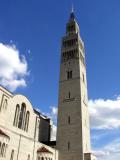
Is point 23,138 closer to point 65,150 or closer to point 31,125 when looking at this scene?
point 31,125

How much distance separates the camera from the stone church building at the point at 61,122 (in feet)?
118

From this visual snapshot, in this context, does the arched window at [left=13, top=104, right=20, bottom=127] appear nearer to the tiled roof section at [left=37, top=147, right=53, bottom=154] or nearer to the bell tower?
the tiled roof section at [left=37, top=147, right=53, bottom=154]

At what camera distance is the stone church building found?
1421 inches

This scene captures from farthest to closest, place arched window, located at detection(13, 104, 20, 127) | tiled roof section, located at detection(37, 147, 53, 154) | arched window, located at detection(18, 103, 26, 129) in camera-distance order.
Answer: arched window, located at detection(18, 103, 26, 129)
tiled roof section, located at detection(37, 147, 53, 154)
arched window, located at detection(13, 104, 20, 127)

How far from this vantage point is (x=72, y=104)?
50.5 meters

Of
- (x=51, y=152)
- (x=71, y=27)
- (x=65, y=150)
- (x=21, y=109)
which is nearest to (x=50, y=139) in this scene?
(x=65, y=150)

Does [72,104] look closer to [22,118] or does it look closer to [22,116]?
[22,116]

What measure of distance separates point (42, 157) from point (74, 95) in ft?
54.2

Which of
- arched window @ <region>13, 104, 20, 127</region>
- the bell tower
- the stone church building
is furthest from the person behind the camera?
the bell tower

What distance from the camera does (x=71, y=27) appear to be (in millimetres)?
65500

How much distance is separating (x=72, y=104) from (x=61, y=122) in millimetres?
4703

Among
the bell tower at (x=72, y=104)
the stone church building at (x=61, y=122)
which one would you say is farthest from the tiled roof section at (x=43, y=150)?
the bell tower at (x=72, y=104)

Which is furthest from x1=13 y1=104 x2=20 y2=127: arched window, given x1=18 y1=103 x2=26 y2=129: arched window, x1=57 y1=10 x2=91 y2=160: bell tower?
x1=57 y1=10 x2=91 y2=160: bell tower

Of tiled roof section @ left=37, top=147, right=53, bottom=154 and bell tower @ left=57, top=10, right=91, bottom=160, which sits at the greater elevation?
bell tower @ left=57, top=10, right=91, bottom=160
